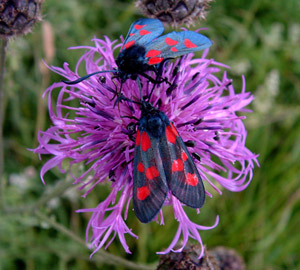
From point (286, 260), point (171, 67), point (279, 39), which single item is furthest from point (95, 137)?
point (279, 39)

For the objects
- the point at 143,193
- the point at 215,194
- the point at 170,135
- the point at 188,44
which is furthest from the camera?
the point at 215,194

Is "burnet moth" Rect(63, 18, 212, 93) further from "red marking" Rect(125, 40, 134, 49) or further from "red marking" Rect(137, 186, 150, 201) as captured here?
"red marking" Rect(137, 186, 150, 201)

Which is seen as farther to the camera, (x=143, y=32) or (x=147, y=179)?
(x=143, y=32)

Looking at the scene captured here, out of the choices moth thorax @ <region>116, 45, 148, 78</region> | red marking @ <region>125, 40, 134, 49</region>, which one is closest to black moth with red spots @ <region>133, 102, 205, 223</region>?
moth thorax @ <region>116, 45, 148, 78</region>

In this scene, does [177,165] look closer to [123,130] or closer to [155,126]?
[155,126]

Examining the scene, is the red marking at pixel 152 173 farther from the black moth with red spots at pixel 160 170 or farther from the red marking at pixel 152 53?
the red marking at pixel 152 53

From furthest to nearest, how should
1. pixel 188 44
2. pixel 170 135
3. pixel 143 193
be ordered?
pixel 188 44 < pixel 170 135 < pixel 143 193

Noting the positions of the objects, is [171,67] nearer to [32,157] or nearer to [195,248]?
[195,248]

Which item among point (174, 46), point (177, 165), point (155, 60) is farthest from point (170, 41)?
point (177, 165)
